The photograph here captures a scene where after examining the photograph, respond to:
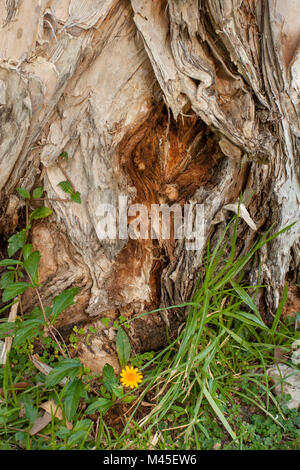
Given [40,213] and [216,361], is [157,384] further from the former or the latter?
[40,213]

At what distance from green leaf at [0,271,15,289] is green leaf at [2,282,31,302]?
123 millimetres

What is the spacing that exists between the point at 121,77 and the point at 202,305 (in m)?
1.23

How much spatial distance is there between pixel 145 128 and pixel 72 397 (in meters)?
1.32

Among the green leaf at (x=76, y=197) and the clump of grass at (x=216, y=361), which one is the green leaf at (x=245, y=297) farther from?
the green leaf at (x=76, y=197)

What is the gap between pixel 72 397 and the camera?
1730 millimetres

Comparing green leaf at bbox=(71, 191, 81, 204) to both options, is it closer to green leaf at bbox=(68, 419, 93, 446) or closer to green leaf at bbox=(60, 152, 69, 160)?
green leaf at bbox=(60, 152, 69, 160)

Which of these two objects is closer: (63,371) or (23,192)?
(63,371)

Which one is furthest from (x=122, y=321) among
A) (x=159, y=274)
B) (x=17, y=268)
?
(x=17, y=268)

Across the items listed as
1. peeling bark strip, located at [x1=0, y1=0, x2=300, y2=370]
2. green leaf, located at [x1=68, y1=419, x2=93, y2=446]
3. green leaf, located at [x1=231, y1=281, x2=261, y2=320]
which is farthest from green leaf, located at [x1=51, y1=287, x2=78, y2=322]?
green leaf, located at [x1=231, y1=281, x2=261, y2=320]

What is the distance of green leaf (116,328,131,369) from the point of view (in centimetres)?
209

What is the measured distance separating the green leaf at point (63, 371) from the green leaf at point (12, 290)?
0.39m

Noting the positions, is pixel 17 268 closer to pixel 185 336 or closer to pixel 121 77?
pixel 185 336

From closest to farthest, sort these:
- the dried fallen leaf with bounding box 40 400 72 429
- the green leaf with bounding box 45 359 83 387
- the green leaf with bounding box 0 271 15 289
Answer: the green leaf with bounding box 45 359 83 387 < the dried fallen leaf with bounding box 40 400 72 429 < the green leaf with bounding box 0 271 15 289

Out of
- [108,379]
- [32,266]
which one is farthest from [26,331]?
[108,379]
